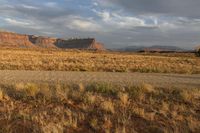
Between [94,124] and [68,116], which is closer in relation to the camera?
[94,124]

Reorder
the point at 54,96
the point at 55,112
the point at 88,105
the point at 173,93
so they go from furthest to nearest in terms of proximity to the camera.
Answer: the point at 173,93 < the point at 54,96 < the point at 88,105 < the point at 55,112

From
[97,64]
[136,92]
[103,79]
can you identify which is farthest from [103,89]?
[97,64]

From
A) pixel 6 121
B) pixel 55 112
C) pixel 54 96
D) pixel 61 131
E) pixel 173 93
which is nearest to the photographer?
pixel 61 131

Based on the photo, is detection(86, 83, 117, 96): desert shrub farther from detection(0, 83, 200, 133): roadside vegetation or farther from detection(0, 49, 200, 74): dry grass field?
detection(0, 49, 200, 74): dry grass field

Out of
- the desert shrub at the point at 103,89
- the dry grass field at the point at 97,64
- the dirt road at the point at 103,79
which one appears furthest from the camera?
the dry grass field at the point at 97,64

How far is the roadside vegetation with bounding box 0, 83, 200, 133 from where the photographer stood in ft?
30.4

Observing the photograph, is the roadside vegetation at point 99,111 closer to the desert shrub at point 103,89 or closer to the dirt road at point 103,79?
the desert shrub at point 103,89

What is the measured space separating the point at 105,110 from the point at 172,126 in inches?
85.6

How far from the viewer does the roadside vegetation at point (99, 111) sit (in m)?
9.26

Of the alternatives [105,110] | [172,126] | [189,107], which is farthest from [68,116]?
[189,107]

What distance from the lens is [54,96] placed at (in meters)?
12.1

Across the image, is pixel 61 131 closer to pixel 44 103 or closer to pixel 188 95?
pixel 44 103

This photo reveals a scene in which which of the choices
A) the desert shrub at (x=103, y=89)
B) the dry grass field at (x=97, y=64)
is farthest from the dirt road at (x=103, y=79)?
the dry grass field at (x=97, y=64)

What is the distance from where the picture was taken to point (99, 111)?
10539mm
